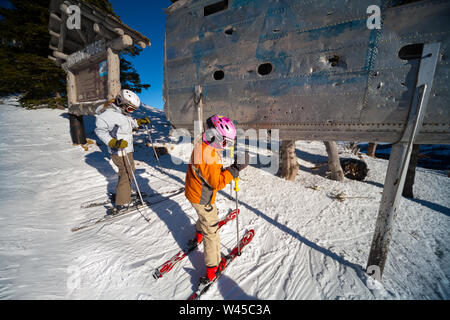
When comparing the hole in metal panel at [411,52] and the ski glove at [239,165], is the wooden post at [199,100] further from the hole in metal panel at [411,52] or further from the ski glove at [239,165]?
the hole in metal panel at [411,52]

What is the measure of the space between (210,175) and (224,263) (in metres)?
1.78

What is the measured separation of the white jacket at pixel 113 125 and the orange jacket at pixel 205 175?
251cm

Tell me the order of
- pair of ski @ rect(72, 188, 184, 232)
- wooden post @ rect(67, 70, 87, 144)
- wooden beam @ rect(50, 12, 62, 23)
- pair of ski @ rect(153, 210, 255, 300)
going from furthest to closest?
1. wooden post @ rect(67, 70, 87, 144)
2. wooden beam @ rect(50, 12, 62, 23)
3. pair of ski @ rect(72, 188, 184, 232)
4. pair of ski @ rect(153, 210, 255, 300)

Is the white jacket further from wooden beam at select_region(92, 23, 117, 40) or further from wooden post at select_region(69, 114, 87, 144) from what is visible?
wooden post at select_region(69, 114, 87, 144)

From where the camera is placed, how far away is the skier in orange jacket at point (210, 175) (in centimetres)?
221

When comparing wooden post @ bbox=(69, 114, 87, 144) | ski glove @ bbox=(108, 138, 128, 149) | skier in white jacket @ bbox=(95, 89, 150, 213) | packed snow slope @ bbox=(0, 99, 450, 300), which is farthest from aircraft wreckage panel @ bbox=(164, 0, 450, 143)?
wooden post @ bbox=(69, 114, 87, 144)

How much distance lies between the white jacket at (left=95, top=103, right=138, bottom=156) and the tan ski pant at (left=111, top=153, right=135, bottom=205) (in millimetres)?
195

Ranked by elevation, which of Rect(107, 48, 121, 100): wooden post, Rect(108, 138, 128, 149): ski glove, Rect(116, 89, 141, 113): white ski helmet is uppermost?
Rect(107, 48, 121, 100): wooden post

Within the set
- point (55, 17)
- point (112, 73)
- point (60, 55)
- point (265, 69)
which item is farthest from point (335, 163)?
point (55, 17)

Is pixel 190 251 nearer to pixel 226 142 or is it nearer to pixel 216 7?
pixel 226 142

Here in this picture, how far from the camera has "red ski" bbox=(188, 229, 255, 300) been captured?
2.28 m

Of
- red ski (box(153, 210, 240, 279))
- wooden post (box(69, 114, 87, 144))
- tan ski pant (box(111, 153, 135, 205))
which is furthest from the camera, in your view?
wooden post (box(69, 114, 87, 144))

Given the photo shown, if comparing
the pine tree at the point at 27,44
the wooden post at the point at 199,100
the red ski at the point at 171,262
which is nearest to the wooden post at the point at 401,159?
the red ski at the point at 171,262
